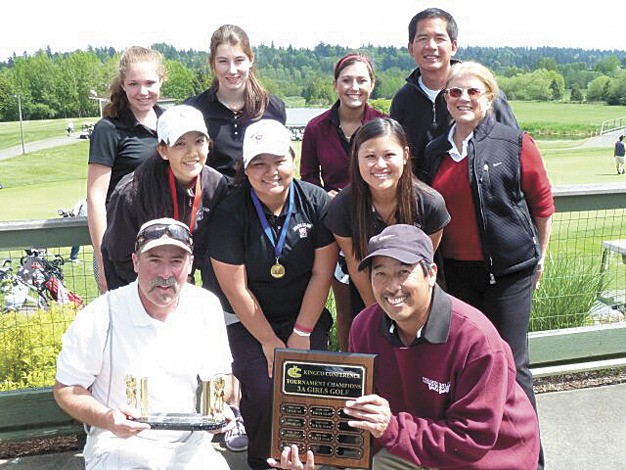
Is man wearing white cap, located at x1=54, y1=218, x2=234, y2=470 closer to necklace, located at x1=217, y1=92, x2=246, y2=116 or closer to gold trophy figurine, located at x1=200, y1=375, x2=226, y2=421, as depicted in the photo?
gold trophy figurine, located at x1=200, y1=375, x2=226, y2=421

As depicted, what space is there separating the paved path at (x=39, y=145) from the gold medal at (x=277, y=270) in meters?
70.5

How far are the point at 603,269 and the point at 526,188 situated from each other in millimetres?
2503

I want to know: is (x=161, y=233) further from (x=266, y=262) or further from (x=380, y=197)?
(x=380, y=197)

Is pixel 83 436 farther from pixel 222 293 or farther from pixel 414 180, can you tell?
pixel 414 180

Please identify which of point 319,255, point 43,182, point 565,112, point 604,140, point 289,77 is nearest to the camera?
point 319,255

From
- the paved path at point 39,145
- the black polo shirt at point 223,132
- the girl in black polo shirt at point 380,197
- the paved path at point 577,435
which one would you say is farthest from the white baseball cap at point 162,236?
the paved path at point 39,145

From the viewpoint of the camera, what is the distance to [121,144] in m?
3.92

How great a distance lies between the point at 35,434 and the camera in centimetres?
416

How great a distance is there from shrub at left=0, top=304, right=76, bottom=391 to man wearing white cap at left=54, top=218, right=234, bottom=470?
149cm

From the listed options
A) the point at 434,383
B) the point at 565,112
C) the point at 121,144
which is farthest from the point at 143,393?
the point at 565,112

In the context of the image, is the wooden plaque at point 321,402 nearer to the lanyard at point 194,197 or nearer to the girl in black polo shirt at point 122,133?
the lanyard at point 194,197

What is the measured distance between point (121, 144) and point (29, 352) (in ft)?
4.53

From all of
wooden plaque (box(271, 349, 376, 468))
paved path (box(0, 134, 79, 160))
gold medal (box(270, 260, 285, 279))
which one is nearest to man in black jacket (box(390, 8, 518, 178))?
gold medal (box(270, 260, 285, 279))

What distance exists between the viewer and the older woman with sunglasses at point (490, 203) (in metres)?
3.62
